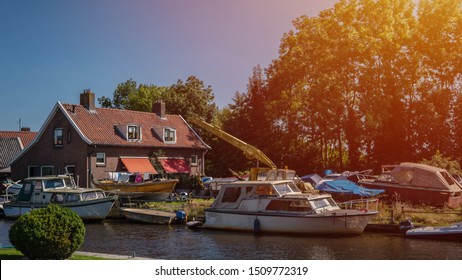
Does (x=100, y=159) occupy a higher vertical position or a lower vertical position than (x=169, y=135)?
lower

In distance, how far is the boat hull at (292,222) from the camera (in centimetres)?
2914

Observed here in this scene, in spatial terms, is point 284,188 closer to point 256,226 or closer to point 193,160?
point 256,226

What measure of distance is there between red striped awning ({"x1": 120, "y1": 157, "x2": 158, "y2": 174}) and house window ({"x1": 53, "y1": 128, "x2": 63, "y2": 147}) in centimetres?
569

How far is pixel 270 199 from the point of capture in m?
31.6

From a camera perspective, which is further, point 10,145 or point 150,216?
point 10,145

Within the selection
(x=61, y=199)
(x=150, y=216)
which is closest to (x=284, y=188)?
(x=150, y=216)

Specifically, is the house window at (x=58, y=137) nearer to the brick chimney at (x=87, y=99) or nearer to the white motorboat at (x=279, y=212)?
the brick chimney at (x=87, y=99)

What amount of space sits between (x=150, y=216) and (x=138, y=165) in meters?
14.7

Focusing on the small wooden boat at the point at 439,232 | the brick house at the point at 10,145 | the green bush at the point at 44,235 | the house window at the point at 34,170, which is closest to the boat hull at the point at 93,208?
the house window at the point at 34,170

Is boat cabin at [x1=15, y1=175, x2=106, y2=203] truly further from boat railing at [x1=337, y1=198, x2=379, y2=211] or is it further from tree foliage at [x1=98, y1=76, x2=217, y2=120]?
tree foliage at [x1=98, y1=76, x2=217, y2=120]

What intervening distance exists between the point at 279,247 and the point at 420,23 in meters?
30.7

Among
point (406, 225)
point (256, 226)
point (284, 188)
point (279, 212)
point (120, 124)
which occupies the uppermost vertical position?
point (120, 124)
